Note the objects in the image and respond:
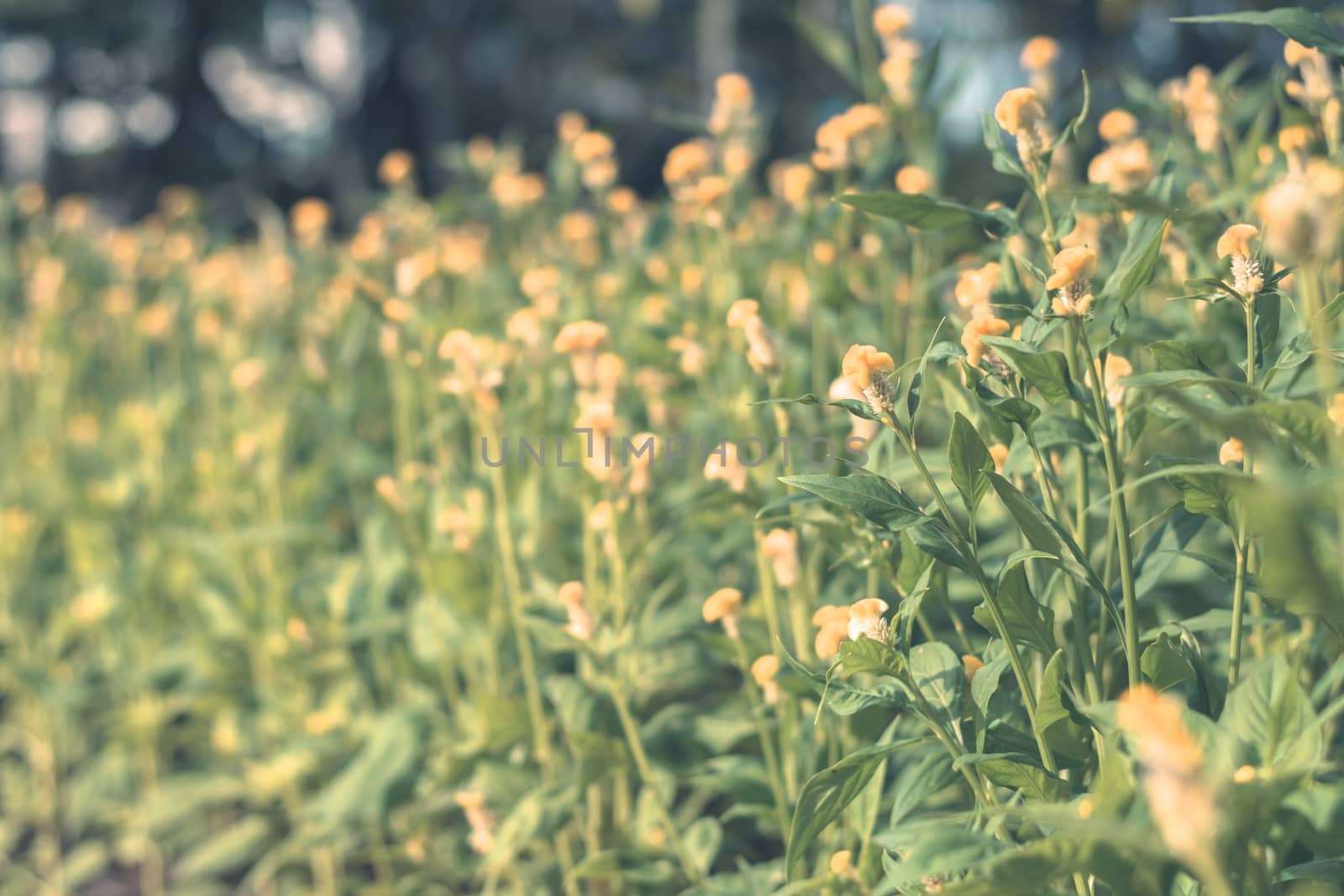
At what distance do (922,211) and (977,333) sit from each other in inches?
6.0

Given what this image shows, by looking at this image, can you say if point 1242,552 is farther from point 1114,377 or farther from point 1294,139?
point 1294,139

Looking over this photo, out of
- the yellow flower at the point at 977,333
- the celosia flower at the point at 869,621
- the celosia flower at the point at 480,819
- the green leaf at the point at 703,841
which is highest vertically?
the yellow flower at the point at 977,333

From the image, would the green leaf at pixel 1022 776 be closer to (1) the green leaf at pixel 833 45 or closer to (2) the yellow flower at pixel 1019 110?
(2) the yellow flower at pixel 1019 110

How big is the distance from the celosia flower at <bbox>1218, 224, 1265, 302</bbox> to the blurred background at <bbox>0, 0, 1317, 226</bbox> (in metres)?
10.3

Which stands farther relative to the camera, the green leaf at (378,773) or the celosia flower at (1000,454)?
the green leaf at (378,773)

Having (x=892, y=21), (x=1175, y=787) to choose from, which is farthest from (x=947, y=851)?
(x=892, y=21)

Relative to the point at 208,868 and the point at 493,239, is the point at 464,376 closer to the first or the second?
the point at 208,868

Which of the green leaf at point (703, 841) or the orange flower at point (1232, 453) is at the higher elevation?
the orange flower at point (1232, 453)

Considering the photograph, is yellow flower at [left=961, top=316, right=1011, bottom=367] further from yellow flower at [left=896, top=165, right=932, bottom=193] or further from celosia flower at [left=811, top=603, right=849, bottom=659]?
yellow flower at [left=896, top=165, right=932, bottom=193]

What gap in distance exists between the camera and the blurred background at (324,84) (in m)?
11.4

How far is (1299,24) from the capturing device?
2.82ft

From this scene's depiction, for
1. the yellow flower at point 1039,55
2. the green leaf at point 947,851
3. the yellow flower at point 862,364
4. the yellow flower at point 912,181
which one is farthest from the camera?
the yellow flower at point 1039,55

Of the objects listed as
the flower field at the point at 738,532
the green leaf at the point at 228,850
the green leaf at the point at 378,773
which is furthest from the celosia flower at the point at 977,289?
the green leaf at the point at 228,850

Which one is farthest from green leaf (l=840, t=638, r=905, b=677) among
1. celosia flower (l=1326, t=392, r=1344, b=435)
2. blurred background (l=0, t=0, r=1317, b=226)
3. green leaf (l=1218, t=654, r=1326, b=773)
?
blurred background (l=0, t=0, r=1317, b=226)
